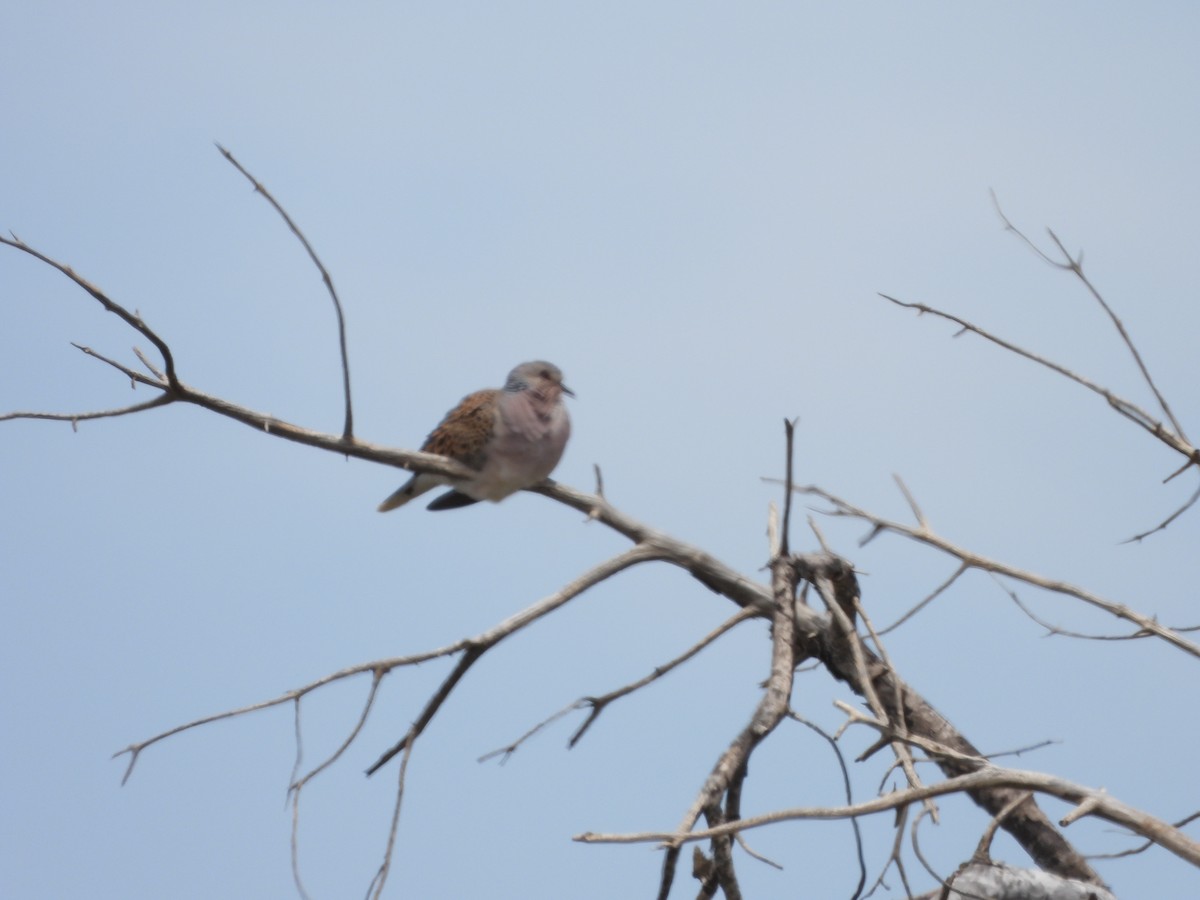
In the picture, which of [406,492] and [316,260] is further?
[406,492]

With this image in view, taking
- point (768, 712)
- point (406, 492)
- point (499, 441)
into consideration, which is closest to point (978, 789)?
point (768, 712)

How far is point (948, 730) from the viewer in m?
5.00

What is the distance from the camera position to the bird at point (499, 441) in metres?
5.11

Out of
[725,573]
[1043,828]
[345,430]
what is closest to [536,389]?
[725,573]

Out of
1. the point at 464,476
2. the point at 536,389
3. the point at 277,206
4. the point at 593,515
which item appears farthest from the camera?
the point at 536,389

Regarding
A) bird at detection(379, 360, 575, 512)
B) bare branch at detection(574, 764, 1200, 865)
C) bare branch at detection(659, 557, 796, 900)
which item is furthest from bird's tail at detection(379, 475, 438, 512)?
bare branch at detection(574, 764, 1200, 865)

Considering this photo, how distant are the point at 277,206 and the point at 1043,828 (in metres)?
3.16

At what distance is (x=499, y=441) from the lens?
512 centimetres

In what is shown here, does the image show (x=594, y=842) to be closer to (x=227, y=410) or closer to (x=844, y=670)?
(x=227, y=410)

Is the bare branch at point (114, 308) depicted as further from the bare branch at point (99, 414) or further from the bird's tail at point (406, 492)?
the bird's tail at point (406, 492)

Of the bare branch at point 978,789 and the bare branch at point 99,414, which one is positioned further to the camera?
the bare branch at point 99,414

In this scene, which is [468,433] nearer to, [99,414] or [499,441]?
[499,441]

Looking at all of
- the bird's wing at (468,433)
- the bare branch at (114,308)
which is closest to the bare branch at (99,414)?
the bare branch at (114,308)

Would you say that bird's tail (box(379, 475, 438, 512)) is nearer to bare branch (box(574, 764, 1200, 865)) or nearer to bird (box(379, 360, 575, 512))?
bird (box(379, 360, 575, 512))
